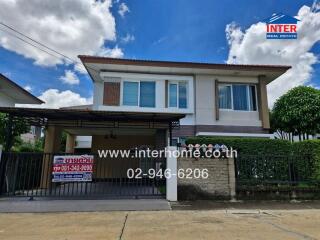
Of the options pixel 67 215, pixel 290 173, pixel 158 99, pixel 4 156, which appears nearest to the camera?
pixel 67 215

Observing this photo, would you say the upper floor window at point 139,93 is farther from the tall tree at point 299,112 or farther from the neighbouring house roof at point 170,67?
the tall tree at point 299,112

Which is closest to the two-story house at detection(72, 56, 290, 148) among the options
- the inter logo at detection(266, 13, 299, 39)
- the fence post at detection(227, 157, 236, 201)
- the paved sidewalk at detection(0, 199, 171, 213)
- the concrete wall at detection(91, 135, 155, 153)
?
the inter logo at detection(266, 13, 299, 39)

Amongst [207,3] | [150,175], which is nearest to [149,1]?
[207,3]

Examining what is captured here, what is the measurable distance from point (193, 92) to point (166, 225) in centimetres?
932

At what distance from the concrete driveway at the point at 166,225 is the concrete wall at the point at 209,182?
4.01 ft

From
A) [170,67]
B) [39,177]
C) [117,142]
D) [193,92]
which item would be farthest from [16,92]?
[193,92]

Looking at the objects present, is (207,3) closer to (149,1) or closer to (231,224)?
(149,1)

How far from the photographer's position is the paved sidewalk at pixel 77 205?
782cm

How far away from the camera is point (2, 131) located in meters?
13.0

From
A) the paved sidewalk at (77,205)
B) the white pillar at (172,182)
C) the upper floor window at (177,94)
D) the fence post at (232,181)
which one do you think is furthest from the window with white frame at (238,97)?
the paved sidewalk at (77,205)

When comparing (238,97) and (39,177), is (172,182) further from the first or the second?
(238,97)

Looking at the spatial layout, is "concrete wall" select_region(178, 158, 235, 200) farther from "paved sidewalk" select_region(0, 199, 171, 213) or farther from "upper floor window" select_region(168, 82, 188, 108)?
"upper floor window" select_region(168, 82, 188, 108)

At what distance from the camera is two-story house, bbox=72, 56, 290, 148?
1372cm

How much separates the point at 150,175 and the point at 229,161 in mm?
3080
